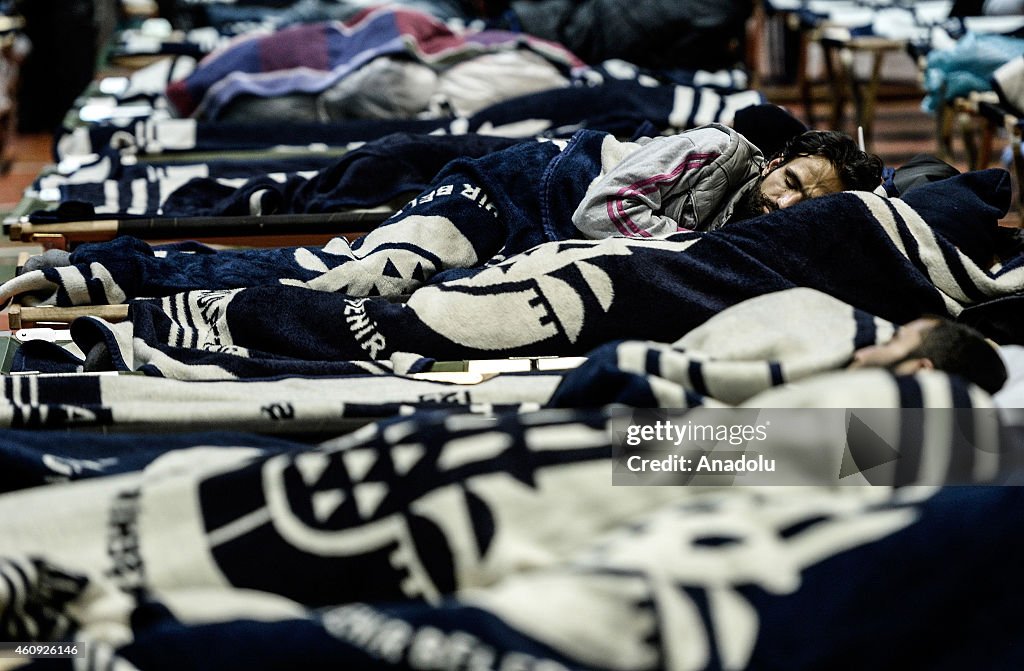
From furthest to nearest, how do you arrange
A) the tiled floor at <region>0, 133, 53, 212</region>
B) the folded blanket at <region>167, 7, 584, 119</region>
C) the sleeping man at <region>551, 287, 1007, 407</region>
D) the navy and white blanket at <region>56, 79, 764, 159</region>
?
the tiled floor at <region>0, 133, 53, 212</region>
the folded blanket at <region>167, 7, 584, 119</region>
the navy and white blanket at <region>56, 79, 764, 159</region>
the sleeping man at <region>551, 287, 1007, 407</region>

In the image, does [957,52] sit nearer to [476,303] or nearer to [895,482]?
[476,303]

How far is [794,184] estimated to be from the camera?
1.79m

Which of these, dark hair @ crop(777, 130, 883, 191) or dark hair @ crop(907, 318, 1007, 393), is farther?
dark hair @ crop(777, 130, 883, 191)

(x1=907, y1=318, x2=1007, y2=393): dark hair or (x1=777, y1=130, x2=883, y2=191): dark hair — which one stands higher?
(x1=907, y1=318, x2=1007, y2=393): dark hair

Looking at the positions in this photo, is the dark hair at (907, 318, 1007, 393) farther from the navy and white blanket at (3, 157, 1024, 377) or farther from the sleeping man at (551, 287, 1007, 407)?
the navy and white blanket at (3, 157, 1024, 377)

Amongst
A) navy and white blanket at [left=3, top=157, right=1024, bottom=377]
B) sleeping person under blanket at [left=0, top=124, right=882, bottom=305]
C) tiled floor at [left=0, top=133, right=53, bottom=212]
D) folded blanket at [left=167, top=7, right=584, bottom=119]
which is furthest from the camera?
tiled floor at [left=0, top=133, right=53, bottom=212]

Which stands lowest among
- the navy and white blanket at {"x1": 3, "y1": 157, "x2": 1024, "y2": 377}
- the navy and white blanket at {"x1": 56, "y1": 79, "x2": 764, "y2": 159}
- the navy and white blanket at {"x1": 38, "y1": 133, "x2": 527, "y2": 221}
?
the navy and white blanket at {"x1": 56, "y1": 79, "x2": 764, "y2": 159}

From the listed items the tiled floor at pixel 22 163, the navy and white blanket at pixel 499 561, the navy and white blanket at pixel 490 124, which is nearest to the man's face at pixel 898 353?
the navy and white blanket at pixel 499 561

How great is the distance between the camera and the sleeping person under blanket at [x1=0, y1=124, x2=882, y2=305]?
1759 mm

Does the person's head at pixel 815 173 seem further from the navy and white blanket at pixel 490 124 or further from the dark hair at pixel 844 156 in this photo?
the navy and white blanket at pixel 490 124

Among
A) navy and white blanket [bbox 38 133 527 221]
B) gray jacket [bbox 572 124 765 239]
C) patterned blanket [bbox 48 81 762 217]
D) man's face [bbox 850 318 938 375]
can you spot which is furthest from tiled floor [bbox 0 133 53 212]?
man's face [bbox 850 318 938 375]

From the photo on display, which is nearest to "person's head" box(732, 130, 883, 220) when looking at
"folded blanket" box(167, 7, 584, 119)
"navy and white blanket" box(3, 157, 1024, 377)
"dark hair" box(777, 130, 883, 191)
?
"dark hair" box(777, 130, 883, 191)

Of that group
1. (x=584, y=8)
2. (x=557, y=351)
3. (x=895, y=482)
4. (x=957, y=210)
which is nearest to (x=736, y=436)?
(x=895, y=482)

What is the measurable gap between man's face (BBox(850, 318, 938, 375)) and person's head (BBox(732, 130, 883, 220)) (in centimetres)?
56
